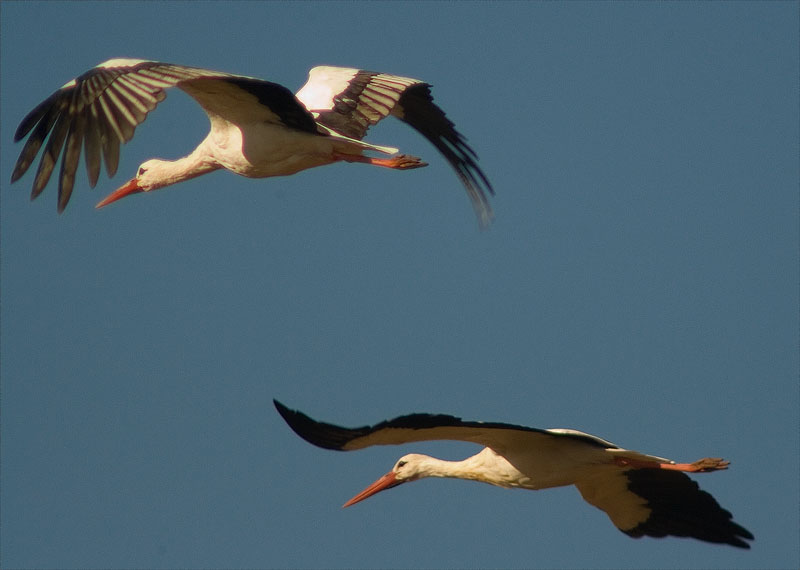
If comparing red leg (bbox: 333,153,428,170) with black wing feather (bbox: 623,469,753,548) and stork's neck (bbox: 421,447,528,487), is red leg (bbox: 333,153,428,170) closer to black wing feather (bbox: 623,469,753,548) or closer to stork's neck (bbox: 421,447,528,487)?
stork's neck (bbox: 421,447,528,487)

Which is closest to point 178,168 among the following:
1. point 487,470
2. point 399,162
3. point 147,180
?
point 147,180

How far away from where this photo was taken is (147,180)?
47.5ft

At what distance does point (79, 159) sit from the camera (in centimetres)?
1123

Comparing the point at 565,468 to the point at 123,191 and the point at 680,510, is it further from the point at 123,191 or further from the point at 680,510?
the point at 123,191

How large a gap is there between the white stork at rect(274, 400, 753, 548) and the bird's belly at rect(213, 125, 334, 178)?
2394 millimetres

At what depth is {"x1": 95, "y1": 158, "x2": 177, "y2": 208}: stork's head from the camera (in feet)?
46.8

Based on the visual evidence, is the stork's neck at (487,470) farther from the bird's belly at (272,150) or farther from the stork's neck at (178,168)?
the stork's neck at (178,168)

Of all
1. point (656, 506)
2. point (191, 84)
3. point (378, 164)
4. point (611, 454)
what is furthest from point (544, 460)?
point (191, 84)

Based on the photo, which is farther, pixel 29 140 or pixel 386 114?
pixel 386 114

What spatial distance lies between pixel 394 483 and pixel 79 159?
4.08 m

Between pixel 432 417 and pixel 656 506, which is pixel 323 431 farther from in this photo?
pixel 656 506

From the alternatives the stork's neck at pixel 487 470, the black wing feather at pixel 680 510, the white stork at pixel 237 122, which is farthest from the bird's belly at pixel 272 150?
the black wing feather at pixel 680 510

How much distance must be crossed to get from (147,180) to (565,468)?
4.41 meters

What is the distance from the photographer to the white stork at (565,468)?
11.6 metres
